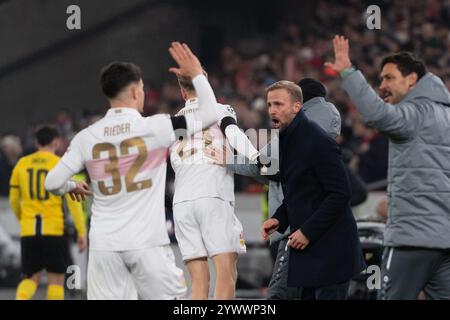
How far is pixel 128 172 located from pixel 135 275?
680mm

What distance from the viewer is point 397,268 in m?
8.15

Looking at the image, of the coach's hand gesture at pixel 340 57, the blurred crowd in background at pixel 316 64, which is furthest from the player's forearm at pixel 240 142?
the blurred crowd in background at pixel 316 64

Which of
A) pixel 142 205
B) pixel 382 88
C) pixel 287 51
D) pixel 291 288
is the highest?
pixel 287 51

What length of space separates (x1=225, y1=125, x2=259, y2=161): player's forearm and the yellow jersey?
417 cm

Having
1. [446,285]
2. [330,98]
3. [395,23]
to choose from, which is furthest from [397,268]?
[395,23]

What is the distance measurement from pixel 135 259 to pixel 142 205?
14.0 inches

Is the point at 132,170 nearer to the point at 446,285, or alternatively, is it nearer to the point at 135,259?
the point at 135,259

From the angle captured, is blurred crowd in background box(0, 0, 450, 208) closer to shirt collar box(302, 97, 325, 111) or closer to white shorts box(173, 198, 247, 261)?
shirt collar box(302, 97, 325, 111)

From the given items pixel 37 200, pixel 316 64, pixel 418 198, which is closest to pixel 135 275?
pixel 418 198

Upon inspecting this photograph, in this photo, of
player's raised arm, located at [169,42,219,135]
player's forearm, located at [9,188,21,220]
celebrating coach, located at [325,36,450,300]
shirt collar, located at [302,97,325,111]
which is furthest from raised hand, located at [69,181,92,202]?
player's forearm, located at [9,188,21,220]

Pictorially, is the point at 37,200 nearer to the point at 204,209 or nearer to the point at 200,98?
the point at 204,209

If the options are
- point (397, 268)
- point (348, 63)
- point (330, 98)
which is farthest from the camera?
point (330, 98)

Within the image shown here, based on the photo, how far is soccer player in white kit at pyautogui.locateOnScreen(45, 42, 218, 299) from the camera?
25.1 ft

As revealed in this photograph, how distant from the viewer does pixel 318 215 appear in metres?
8.10
